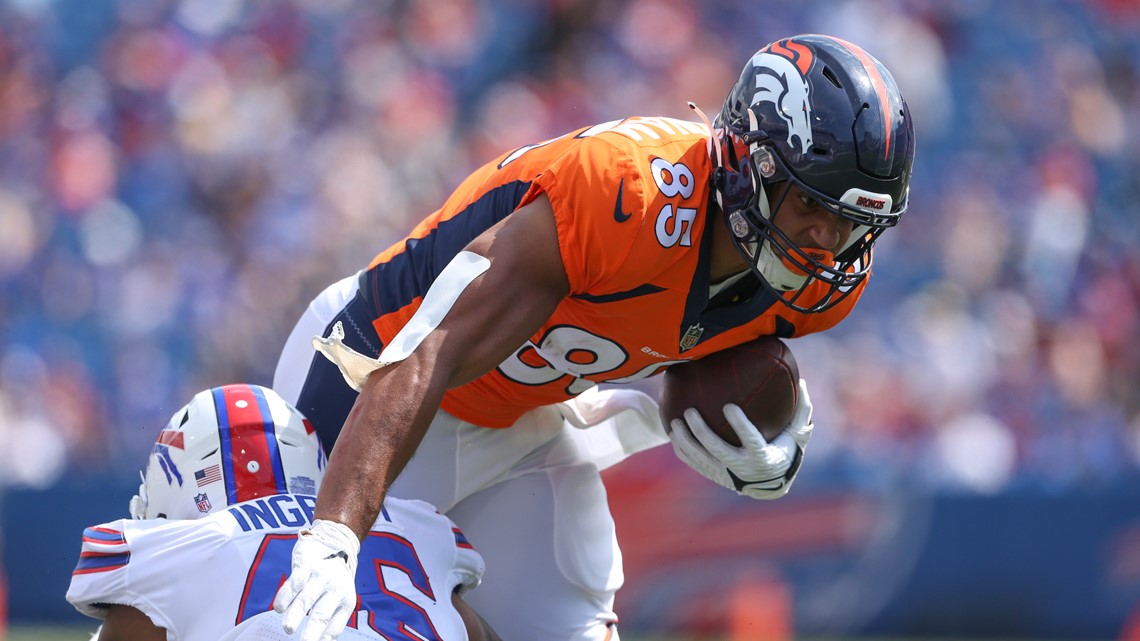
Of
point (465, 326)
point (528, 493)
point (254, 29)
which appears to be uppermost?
point (254, 29)

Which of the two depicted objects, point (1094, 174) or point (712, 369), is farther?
point (1094, 174)

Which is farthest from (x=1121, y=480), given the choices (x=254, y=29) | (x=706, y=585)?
(x=254, y=29)

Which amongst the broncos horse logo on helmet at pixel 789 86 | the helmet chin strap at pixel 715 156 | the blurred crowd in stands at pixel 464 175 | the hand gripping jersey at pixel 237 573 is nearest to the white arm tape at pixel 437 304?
the hand gripping jersey at pixel 237 573

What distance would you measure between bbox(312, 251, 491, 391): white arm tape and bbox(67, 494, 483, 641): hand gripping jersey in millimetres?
316

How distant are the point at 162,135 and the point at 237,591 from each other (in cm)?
785

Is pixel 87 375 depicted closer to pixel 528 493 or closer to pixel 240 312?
pixel 240 312

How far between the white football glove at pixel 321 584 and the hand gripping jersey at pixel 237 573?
0.49 ft

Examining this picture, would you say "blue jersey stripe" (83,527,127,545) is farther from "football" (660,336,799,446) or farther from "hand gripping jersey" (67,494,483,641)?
"football" (660,336,799,446)

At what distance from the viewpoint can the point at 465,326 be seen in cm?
301

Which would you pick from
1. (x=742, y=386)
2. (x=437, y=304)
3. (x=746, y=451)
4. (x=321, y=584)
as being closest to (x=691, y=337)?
(x=742, y=386)

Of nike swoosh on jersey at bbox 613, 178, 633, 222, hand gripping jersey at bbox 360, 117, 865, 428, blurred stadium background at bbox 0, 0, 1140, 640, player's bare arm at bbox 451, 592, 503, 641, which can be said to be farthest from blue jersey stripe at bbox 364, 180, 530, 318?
blurred stadium background at bbox 0, 0, 1140, 640

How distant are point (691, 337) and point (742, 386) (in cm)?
21

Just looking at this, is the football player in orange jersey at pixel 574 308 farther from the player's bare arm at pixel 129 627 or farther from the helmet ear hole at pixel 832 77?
the player's bare arm at pixel 129 627

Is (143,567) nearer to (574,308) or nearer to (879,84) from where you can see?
(574,308)
